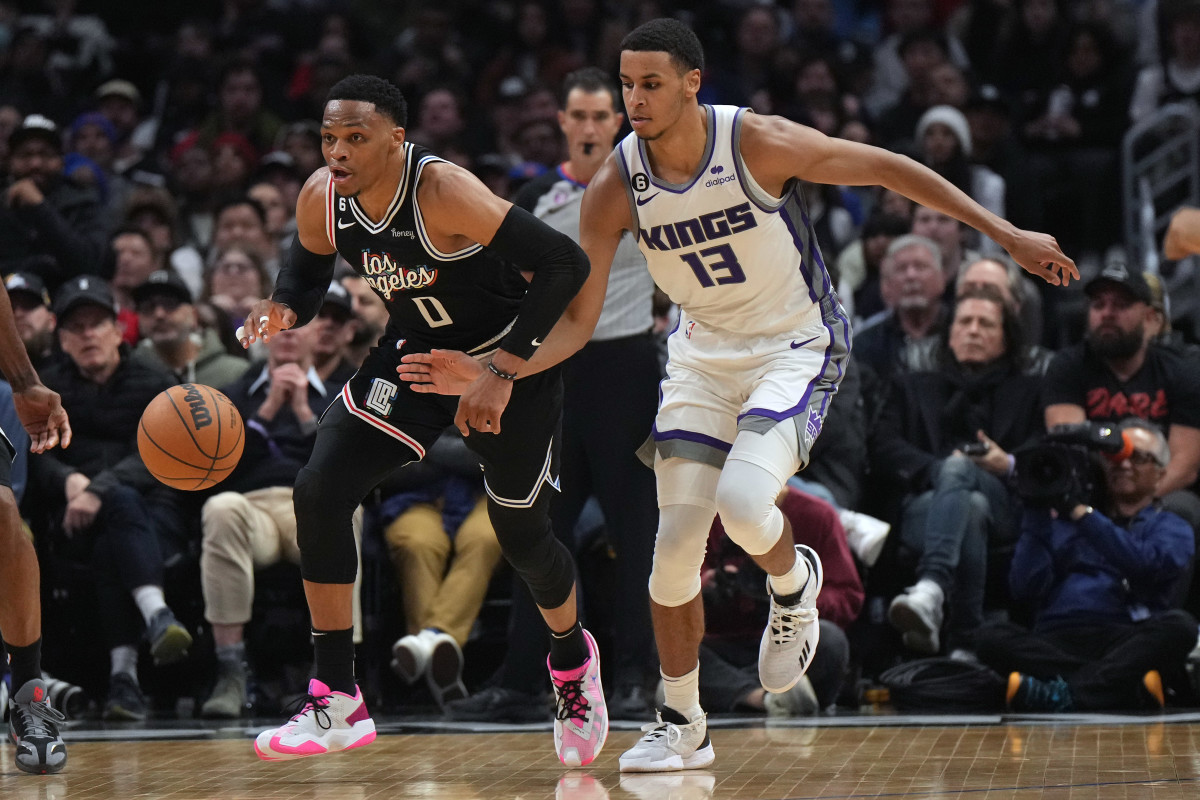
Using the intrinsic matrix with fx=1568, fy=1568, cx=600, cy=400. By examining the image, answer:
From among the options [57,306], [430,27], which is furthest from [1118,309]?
[430,27]

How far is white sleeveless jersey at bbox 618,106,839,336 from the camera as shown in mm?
4820

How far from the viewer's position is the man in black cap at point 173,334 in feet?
25.6

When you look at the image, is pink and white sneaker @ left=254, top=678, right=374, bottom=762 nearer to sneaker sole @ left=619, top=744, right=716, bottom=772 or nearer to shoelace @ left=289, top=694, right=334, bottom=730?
shoelace @ left=289, top=694, right=334, bottom=730

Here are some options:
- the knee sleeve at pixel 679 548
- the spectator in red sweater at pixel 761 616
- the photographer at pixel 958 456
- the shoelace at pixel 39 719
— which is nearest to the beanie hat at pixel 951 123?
the photographer at pixel 958 456

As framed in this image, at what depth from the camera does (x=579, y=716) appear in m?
5.11

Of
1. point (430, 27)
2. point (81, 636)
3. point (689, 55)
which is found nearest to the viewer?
point (689, 55)

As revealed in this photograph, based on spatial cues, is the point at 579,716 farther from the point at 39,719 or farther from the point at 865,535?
the point at 865,535

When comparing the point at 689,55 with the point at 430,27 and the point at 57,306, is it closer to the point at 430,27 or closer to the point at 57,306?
the point at 57,306

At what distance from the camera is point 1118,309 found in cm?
714

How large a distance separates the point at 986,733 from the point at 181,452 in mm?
2956

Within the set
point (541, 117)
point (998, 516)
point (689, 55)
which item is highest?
point (541, 117)

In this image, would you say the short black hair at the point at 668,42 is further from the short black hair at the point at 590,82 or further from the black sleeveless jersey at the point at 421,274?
the short black hair at the point at 590,82

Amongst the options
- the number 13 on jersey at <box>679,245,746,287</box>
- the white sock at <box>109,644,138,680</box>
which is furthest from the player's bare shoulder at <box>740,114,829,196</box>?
the white sock at <box>109,644,138,680</box>

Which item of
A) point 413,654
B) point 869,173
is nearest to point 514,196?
point 413,654
